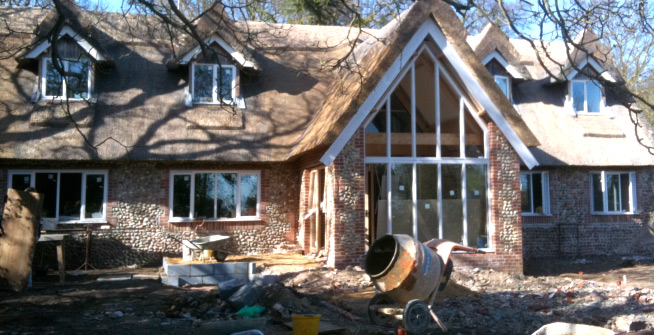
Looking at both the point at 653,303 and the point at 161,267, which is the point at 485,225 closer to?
the point at 653,303

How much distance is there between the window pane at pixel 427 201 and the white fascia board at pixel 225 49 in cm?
612

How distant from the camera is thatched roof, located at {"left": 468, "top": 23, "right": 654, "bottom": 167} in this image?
17.5 metres

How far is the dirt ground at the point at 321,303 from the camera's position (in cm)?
807

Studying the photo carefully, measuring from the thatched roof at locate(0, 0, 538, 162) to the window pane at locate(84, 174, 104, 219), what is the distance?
2.93 feet

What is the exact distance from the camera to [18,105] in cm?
1511

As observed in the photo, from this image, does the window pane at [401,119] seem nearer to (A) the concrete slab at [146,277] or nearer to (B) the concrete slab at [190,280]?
(B) the concrete slab at [190,280]

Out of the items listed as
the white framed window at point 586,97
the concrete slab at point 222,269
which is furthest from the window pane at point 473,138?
the white framed window at point 586,97

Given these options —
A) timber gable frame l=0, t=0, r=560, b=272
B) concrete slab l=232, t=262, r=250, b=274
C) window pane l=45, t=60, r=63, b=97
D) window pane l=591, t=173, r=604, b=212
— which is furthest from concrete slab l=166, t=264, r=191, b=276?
window pane l=591, t=173, r=604, b=212

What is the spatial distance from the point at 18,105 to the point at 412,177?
10616 millimetres

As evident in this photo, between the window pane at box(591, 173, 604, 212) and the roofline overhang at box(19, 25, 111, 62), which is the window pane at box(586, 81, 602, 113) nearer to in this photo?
the window pane at box(591, 173, 604, 212)

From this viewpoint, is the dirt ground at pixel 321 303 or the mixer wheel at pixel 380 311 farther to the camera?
the mixer wheel at pixel 380 311

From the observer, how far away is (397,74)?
42.7 ft

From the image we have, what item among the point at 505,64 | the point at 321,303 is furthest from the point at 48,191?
the point at 505,64

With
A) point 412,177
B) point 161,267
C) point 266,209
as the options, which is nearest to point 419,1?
point 412,177
